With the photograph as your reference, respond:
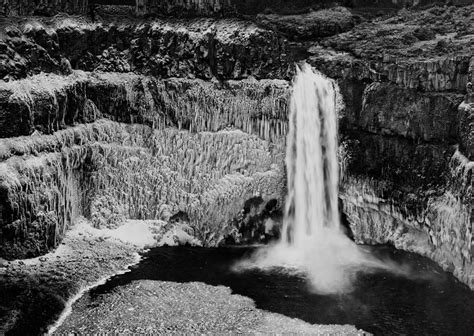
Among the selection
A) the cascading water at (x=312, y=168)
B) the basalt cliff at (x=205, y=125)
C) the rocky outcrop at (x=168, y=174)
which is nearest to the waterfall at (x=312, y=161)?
the cascading water at (x=312, y=168)

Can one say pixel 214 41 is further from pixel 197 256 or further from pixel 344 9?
pixel 344 9

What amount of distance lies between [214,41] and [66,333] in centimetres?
1799

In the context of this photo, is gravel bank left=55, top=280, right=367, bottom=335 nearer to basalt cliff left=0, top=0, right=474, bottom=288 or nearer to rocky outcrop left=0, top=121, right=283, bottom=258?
basalt cliff left=0, top=0, right=474, bottom=288

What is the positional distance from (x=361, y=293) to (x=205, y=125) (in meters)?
12.3

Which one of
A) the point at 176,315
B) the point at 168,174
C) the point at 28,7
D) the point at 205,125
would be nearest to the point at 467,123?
the point at 205,125

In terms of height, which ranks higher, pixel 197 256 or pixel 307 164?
pixel 307 164

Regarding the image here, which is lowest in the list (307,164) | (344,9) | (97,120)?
(307,164)

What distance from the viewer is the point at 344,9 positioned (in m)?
41.6

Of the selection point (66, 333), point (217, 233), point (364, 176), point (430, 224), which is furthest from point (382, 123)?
point (66, 333)

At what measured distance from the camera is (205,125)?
1181 inches

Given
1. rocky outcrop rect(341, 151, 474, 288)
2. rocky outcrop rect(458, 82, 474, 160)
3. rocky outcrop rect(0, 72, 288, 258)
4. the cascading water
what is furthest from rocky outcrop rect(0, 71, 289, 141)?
rocky outcrop rect(458, 82, 474, 160)

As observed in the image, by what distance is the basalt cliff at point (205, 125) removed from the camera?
989 inches

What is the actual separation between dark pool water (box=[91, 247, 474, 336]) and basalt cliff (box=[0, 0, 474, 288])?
1396 millimetres

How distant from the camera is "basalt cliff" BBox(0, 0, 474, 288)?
25.1 m
